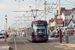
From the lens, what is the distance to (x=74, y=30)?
92188 mm

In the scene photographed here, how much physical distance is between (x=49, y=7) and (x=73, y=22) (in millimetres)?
61790

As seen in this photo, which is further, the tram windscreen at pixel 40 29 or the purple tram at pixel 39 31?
the tram windscreen at pixel 40 29

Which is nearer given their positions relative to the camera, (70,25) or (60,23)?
(60,23)

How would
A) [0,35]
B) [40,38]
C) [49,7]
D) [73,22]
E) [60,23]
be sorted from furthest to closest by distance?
[73,22] → [0,35] → [49,7] → [40,38] → [60,23]

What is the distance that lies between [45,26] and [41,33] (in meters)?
1.35

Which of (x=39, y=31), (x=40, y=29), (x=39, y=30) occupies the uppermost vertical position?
(x=40, y=29)

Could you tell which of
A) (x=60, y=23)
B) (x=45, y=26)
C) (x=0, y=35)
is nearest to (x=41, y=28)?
(x=45, y=26)

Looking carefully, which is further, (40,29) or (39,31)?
(40,29)

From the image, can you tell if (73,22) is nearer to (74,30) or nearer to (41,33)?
(74,30)

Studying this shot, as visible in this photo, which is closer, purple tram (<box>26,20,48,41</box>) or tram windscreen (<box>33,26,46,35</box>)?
purple tram (<box>26,20,48,41</box>)

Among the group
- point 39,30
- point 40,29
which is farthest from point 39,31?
point 40,29

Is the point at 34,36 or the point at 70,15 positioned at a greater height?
the point at 70,15

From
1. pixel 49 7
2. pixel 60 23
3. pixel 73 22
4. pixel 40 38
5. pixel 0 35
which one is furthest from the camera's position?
pixel 73 22

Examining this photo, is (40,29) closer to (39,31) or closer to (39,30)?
(39,30)
